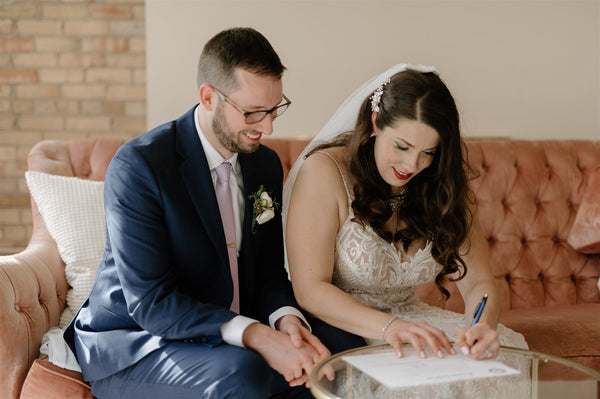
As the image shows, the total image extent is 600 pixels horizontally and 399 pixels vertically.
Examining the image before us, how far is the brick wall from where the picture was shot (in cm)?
387

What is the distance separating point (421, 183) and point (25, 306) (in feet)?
4.36

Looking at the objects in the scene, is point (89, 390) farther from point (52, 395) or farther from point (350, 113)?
point (350, 113)

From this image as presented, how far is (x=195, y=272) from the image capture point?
5.92 ft

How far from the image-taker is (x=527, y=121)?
3512 millimetres

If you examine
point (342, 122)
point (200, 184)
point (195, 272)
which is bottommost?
point (195, 272)

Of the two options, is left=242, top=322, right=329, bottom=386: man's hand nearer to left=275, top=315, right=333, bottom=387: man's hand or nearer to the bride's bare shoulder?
left=275, top=315, right=333, bottom=387: man's hand

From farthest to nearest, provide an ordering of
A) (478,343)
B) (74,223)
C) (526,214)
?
(526,214) < (74,223) < (478,343)

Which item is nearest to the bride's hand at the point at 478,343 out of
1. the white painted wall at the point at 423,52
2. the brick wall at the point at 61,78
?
the white painted wall at the point at 423,52

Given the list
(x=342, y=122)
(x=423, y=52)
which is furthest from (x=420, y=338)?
(x=423, y=52)

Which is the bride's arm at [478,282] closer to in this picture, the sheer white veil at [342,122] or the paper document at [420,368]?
the paper document at [420,368]

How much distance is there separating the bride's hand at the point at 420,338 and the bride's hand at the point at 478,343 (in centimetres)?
3

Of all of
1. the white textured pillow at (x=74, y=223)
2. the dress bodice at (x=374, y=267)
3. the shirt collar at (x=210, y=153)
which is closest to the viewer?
the shirt collar at (x=210, y=153)

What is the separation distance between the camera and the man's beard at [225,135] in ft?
6.00

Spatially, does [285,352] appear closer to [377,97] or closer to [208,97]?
[208,97]
